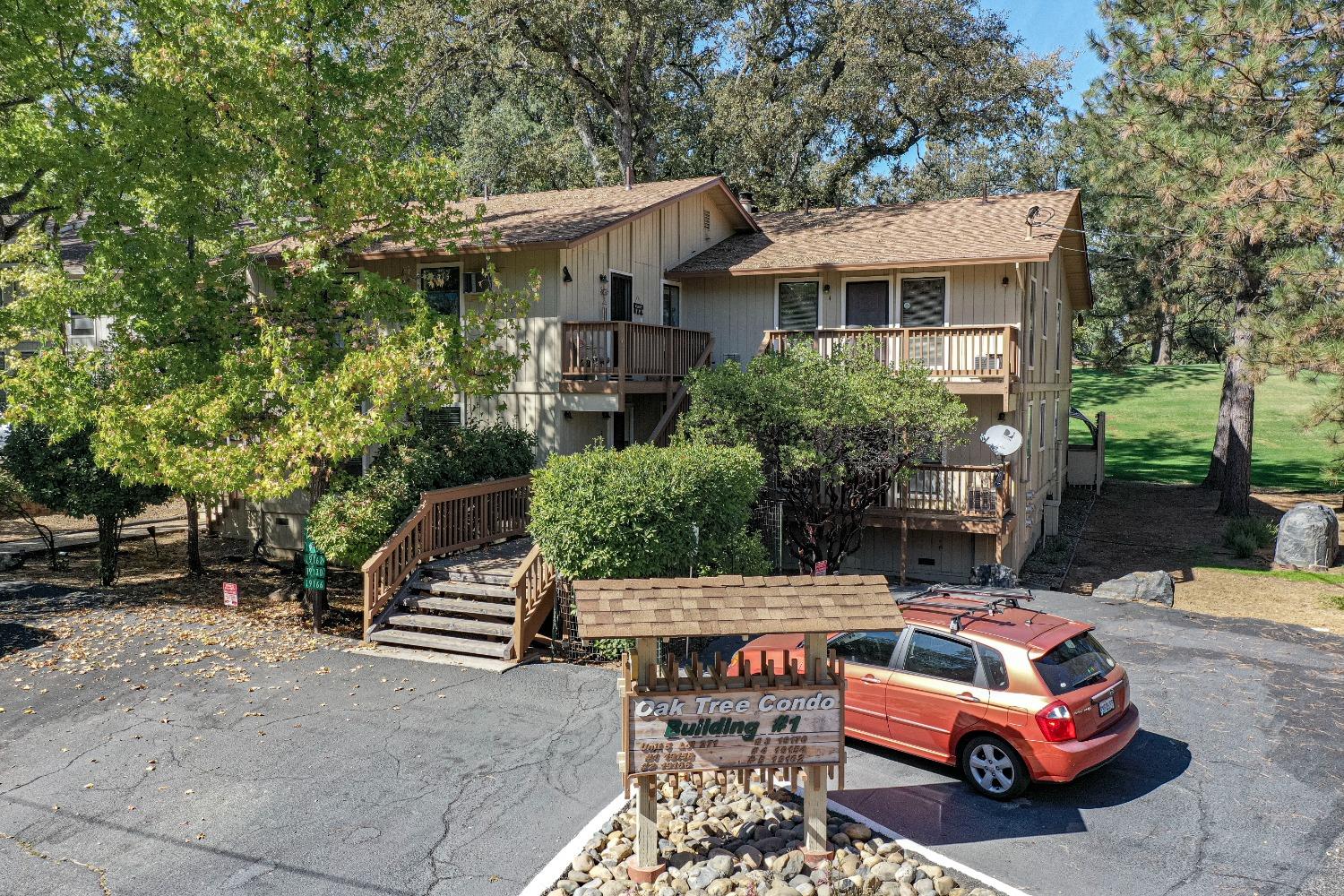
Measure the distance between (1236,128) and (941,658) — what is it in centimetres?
1667

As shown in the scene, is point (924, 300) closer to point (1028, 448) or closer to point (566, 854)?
point (1028, 448)

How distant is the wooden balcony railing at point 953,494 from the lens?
16.5 metres

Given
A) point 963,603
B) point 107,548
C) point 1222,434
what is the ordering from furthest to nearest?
point 1222,434 → point 107,548 → point 963,603

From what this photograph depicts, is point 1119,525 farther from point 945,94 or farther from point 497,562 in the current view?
point 497,562

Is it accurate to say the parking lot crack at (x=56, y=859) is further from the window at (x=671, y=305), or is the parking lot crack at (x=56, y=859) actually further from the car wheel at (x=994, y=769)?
the window at (x=671, y=305)

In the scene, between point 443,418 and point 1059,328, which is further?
point 1059,328

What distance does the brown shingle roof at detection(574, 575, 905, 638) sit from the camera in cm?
673

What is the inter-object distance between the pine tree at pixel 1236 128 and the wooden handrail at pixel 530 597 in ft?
44.7

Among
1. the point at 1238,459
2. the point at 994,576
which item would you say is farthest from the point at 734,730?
the point at 1238,459

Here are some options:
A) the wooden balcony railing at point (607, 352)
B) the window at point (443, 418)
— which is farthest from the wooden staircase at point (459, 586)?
the wooden balcony railing at point (607, 352)

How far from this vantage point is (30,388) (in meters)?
13.6

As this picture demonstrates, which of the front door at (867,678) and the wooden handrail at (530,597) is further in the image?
the wooden handrail at (530,597)

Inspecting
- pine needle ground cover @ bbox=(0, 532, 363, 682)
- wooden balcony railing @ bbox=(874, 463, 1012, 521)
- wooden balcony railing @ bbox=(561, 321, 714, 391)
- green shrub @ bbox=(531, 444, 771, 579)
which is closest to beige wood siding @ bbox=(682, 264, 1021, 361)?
wooden balcony railing @ bbox=(561, 321, 714, 391)

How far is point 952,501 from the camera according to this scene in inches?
662
